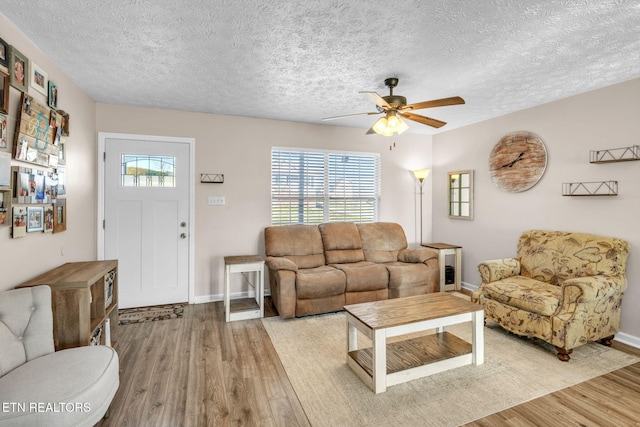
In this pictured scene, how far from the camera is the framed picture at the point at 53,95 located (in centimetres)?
253

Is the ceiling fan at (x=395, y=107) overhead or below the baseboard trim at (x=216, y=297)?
overhead

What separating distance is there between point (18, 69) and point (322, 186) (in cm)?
332

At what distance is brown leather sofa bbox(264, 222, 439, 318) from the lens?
11.3 ft

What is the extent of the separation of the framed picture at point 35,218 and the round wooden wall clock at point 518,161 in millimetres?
4797

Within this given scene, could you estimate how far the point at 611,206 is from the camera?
118 inches

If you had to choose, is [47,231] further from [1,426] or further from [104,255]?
[1,426]

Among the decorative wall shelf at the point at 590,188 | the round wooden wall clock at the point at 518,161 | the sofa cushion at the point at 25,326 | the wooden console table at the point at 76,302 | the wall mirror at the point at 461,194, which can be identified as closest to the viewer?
the sofa cushion at the point at 25,326

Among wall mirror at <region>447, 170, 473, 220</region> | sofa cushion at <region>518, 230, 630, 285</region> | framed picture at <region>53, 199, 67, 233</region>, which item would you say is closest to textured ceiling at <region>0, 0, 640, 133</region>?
framed picture at <region>53, 199, 67, 233</region>

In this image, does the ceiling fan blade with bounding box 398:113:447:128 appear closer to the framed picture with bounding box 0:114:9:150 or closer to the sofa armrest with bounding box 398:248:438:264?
the sofa armrest with bounding box 398:248:438:264

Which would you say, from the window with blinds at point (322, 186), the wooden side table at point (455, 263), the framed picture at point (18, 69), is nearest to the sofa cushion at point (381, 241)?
the window with blinds at point (322, 186)

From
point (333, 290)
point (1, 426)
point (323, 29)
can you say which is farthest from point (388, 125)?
point (1, 426)

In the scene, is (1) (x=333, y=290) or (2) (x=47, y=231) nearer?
(2) (x=47, y=231)

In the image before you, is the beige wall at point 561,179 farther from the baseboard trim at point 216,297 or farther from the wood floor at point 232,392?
the baseboard trim at point 216,297

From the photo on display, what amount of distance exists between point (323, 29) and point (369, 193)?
3080 mm
